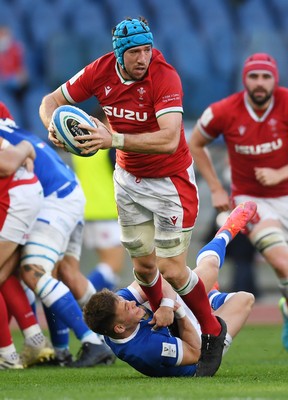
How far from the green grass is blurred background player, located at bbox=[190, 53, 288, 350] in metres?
1.29

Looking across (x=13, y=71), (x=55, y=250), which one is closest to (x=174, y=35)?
(x=13, y=71)

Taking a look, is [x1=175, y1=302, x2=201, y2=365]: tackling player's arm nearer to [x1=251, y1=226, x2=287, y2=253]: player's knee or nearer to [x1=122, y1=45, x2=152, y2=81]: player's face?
[x1=122, y1=45, x2=152, y2=81]: player's face

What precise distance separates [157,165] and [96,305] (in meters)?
1.07

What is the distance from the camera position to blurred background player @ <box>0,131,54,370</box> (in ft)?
25.2

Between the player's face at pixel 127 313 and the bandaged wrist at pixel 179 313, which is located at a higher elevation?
the player's face at pixel 127 313

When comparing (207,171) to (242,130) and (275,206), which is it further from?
(275,206)

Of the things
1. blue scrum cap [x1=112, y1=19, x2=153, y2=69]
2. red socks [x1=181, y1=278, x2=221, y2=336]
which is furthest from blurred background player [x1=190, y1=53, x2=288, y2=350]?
blue scrum cap [x1=112, y1=19, x2=153, y2=69]

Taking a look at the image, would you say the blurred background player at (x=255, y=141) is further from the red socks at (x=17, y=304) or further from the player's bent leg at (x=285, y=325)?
the red socks at (x=17, y=304)

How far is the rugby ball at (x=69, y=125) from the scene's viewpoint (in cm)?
612

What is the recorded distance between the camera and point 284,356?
8539 millimetres

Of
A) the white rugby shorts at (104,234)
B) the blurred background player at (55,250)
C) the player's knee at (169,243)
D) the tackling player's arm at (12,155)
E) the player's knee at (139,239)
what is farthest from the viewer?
the white rugby shorts at (104,234)

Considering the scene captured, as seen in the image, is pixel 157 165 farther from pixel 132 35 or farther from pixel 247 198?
pixel 247 198

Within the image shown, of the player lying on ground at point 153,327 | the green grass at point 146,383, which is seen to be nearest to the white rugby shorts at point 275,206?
the green grass at point 146,383

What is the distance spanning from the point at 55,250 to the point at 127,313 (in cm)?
169
